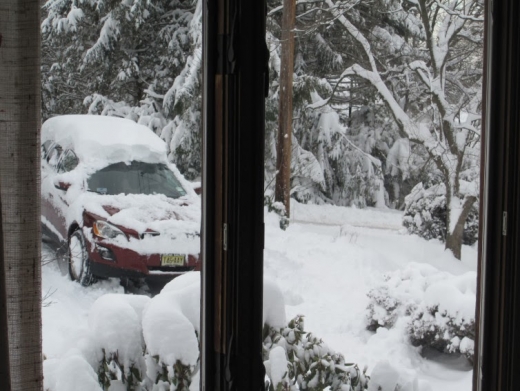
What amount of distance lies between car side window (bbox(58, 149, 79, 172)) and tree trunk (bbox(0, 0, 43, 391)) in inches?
10.8

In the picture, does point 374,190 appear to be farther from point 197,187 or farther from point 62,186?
point 62,186

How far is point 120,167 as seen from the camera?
1867 mm

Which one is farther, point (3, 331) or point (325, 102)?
point (325, 102)

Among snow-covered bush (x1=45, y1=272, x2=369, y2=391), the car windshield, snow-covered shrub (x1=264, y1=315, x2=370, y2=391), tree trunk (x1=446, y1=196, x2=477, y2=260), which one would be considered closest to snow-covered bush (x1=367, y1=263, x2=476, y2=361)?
tree trunk (x1=446, y1=196, x2=477, y2=260)

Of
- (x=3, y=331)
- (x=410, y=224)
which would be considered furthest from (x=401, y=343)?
(x=3, y=331)

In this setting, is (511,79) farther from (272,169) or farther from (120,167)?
(120,167)

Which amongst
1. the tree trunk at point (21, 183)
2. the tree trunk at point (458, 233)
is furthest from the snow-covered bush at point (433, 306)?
the tree trunk at point (21, 183)

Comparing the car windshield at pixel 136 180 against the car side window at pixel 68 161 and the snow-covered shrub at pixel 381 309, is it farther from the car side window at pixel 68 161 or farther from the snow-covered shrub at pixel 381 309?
the snow-covered shrub at pixel 381 309

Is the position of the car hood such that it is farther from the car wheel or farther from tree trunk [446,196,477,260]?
tree trunk [446,196,477,260]

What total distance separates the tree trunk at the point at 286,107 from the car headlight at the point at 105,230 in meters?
0.61

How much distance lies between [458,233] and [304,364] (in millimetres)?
852

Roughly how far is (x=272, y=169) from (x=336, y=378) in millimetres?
844

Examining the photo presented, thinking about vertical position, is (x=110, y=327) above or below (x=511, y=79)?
below

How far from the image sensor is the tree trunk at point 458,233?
8.48 ft
